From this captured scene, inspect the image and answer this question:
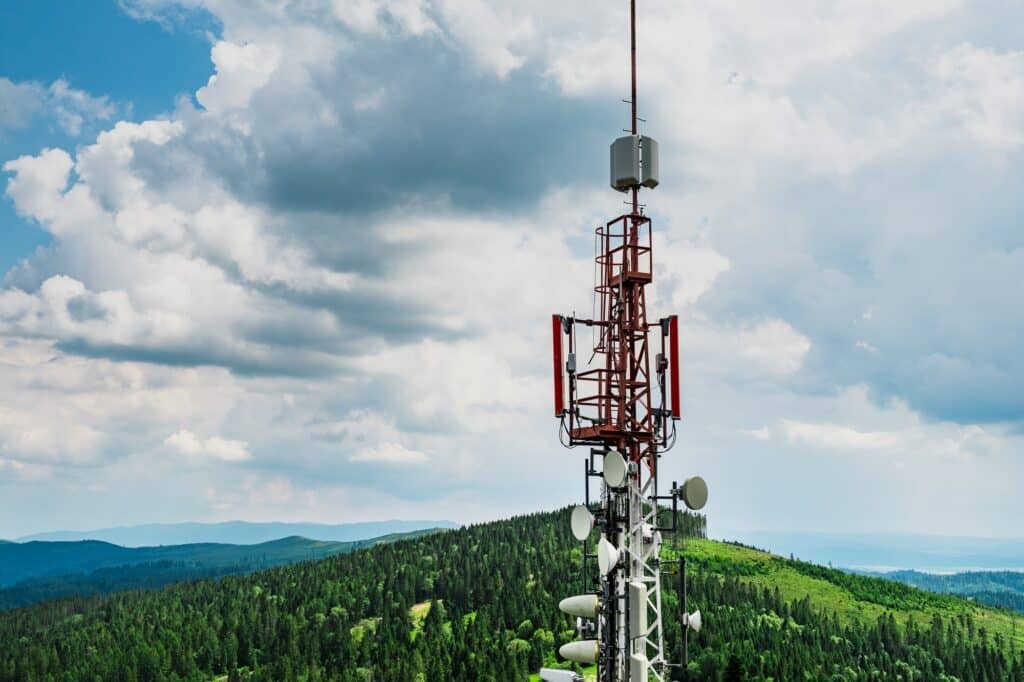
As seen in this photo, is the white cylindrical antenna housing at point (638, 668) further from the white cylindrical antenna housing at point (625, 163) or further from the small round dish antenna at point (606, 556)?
the white cylindrical antenna housing at point (625, 163)

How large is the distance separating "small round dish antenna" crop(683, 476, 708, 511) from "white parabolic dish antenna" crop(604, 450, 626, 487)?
2.09 meters

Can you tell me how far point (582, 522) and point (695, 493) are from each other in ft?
9.98

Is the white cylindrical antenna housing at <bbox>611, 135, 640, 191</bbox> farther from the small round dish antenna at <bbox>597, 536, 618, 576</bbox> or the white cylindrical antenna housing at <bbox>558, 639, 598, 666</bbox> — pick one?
the white cylindrical antenna housing at <bbox>558, 639, 598, 666</bbox>

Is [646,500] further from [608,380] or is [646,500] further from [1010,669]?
[1010,669]

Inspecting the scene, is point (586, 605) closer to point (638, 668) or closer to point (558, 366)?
point (638, 668)

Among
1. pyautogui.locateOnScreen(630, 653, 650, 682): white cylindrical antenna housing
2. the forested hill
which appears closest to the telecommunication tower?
pyautogui.locateOnScreen(630, 653, 650, 682): white cylindrical antenna housing

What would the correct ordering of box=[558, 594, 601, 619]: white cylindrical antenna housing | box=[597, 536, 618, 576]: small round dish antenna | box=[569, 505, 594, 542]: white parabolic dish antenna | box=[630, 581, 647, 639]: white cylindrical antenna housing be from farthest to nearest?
box=[558, 594, 601, 619]: white cylindrical antenna housing
box=[569, 505, 594, 542]: white parabolic dish antenna
box=[630, 581, 647, 639]: white cylindrical antenna housing
box=[597, 536, 618, 576]: small round dish antenna

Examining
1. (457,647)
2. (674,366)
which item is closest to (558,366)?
(674,366)

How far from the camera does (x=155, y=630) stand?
196 m

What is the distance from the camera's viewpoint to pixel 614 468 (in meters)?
24.2

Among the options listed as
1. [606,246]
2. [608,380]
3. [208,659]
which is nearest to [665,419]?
[608,380]

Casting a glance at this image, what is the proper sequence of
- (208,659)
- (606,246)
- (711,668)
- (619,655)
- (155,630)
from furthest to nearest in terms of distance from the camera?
(155,630) → (208,659) → (711,668) → (606,246) → (619,655)

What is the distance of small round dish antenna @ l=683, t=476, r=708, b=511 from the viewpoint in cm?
2523

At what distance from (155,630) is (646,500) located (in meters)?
194
